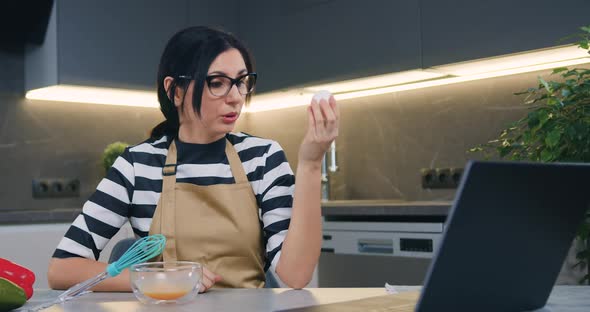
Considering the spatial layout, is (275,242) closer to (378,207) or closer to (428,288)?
(428,288)

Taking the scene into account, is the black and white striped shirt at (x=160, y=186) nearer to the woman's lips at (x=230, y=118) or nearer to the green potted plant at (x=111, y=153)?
the woman's lips at (x=230, y=118)

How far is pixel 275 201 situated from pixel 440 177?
1.67 m

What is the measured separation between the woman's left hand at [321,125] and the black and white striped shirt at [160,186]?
30 centimetres

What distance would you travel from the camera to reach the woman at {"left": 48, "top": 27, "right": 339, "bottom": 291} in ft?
4.02

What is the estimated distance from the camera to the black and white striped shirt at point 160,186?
1315 millimetres

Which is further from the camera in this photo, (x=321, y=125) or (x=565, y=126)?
(x=565, y=126)

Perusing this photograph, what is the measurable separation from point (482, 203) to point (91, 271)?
32.1 inches

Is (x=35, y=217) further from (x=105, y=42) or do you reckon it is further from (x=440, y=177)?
(x=440, y=177)

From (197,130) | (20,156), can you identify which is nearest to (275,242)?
(197,130)

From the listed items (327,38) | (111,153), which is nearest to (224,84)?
(327,38)

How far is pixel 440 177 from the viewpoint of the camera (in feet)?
9.47

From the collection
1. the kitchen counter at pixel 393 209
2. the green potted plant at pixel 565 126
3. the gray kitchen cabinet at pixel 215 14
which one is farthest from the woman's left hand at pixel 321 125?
the gray kitchen cabinet at pixel 215 14

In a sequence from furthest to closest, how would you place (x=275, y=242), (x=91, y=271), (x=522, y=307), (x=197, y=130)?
1. (x=197, y=130)
2. (x=275, y=242)
3. (x=91, y=271)
4. (x=522, y=307)

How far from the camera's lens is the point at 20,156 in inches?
117
